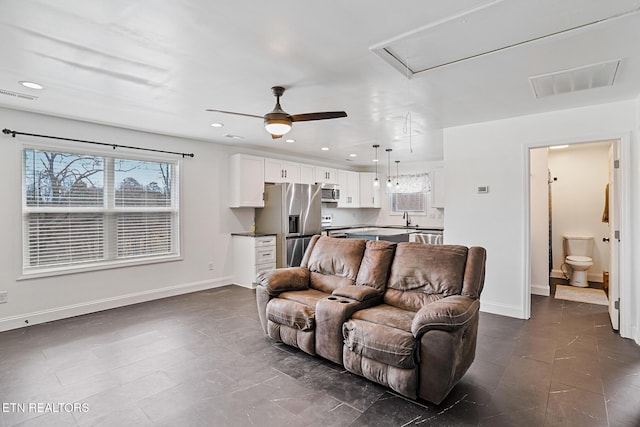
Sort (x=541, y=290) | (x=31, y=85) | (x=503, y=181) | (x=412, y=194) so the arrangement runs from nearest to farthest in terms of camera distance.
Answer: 1. (x=31, y=85)
2. (x=503, y=181)
3. (x=541, y=290)
4. (x=412, y=194)

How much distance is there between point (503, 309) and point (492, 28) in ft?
11.1

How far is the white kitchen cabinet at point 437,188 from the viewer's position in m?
7.19

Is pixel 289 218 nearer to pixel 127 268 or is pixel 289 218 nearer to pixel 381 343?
pixel 127 268

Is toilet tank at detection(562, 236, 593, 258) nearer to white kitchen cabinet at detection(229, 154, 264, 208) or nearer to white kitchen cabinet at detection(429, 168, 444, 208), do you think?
white kitchen cabinet at detection(429, 168, 444, 208)

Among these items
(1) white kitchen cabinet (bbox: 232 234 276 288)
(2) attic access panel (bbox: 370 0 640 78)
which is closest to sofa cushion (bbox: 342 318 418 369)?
(2) attic access panel (bbox: 370 0 640 78)

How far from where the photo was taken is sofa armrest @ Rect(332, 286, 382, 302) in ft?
9.32

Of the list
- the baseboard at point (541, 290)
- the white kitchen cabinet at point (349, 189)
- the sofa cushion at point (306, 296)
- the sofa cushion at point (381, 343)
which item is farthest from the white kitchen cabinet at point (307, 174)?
the sofa cushion at point (381, 343)

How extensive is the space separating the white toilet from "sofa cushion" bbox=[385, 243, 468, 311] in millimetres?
4094

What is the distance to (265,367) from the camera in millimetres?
2783

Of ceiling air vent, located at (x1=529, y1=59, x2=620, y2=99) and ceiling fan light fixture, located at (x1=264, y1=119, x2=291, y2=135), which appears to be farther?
ceiling fan light fixture, located at (x1=264, y1=119, x2=291, y2=135)

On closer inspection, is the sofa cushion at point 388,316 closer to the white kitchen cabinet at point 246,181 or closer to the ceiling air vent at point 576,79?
the ceiling air vent at point 576,79

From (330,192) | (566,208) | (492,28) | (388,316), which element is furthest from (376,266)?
(566,208)

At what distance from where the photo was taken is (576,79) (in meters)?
2.85

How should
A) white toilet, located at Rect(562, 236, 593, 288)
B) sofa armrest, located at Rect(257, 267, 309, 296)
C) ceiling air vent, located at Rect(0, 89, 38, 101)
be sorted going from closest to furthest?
ceiling air vent, located at Rect(0, 89, 38, 101), sofa armrest, located at Rect(257, 267, 309, 296), white toilet, located at Rect(562, 236, 593, 288)
